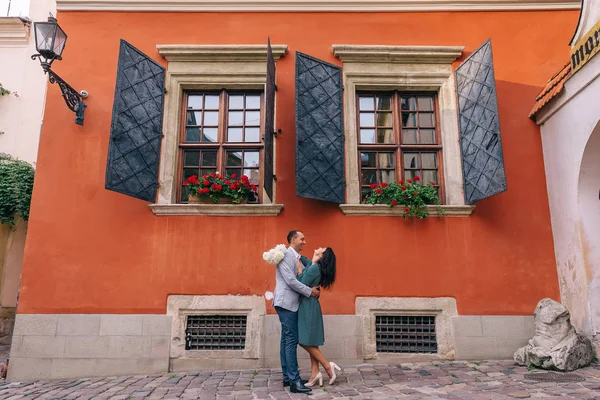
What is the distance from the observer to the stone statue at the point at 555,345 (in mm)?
4965

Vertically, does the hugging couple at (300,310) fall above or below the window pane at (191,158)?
below

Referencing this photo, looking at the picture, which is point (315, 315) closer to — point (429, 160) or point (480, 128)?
point (429, 160)

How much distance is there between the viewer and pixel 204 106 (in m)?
6.60

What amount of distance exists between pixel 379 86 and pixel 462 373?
412cm

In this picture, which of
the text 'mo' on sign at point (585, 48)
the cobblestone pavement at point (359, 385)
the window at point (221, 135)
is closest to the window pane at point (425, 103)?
the text 'mo' on sign at point (585, 48)

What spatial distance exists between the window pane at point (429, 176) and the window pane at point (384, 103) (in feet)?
3.78

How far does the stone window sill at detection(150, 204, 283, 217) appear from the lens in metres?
5.90

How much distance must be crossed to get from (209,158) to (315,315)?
10.1ft

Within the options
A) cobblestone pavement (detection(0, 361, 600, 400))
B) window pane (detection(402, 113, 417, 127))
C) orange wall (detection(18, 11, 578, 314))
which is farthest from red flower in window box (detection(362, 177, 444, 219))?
cobblestone pavement (detection(0, 361, 600, 400))

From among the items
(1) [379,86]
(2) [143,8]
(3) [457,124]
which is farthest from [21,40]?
(3) [457,124]

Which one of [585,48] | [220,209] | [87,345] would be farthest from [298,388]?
[585,48]

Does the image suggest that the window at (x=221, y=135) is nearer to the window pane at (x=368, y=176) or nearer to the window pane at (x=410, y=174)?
the window pane at (x=368, y=176)

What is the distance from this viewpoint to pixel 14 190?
24.7ft

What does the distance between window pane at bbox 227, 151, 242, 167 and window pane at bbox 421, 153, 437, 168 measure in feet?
9.01
